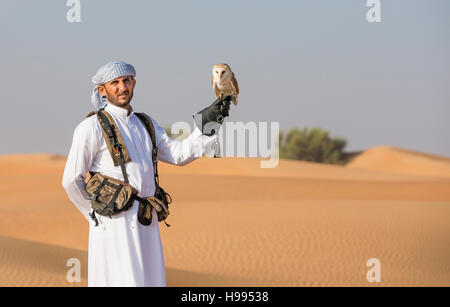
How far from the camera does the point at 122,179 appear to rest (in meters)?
6.26

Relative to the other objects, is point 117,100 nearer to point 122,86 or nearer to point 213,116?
point 122,86

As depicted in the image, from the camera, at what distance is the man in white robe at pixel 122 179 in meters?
6.19

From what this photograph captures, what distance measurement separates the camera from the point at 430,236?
57.4 ft

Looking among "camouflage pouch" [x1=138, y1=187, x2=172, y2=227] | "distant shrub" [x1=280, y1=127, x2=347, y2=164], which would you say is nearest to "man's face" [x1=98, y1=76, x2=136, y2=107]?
"camouflage pouch" [x1=138, y1=187, x2=172, y2=227]

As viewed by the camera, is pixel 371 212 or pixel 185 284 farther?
pixel 371 212

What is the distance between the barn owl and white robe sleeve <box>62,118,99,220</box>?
1.14 meters

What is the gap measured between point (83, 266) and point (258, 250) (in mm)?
3836

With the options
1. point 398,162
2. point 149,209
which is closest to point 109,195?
point 149,209

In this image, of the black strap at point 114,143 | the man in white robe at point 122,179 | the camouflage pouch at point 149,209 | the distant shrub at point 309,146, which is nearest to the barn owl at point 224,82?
the man in white robe at point 122,179

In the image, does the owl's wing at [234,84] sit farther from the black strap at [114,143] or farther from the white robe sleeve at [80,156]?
the white robe sleeve at [80,156]

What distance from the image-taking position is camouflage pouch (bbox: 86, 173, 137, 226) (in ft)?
20.1
